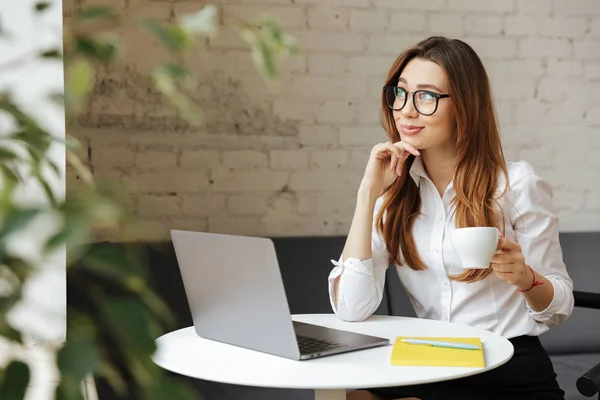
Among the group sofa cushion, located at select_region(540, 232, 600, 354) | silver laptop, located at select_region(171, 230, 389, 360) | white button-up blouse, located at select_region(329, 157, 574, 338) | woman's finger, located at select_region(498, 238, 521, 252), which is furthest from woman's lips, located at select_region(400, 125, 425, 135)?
sofa cushion, located at select_region(540, 232, 600, 354)

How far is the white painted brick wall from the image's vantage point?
2920 mm

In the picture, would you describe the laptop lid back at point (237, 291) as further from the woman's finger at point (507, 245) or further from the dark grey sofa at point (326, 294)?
the dark grey sofa at point (326, 294)

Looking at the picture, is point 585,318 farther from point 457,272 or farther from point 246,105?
point 246,105

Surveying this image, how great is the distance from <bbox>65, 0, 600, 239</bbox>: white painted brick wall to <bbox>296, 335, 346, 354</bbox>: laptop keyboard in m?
1.27

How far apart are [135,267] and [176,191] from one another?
2.73 meters

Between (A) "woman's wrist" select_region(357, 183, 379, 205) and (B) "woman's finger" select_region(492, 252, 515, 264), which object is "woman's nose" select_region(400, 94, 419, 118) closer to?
(A) "woman's wrist" select_region(357, 183, 379, 205)

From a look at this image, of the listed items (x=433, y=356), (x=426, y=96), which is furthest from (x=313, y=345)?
(x=426, y=96)

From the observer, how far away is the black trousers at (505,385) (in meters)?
1.96

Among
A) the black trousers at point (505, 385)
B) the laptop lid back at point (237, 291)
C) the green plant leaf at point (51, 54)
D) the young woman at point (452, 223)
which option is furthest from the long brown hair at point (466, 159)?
the green plant leaf at point (51, 54)

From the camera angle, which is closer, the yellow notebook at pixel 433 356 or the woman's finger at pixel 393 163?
the yellow notebook at pixel 433 356

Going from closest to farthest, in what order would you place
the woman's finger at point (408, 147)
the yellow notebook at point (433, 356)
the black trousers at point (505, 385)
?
the yellow notebook at point (433, 356), the black trousers at point (505, 385), the woman's finger at point (408, 147)

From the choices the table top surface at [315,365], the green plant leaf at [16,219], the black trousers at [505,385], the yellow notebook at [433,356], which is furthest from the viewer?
the black trousers at [505,385]

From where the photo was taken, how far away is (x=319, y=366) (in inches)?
59.4

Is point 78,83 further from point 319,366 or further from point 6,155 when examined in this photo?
point 319,366
